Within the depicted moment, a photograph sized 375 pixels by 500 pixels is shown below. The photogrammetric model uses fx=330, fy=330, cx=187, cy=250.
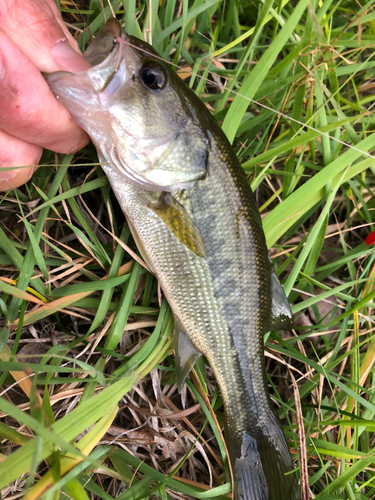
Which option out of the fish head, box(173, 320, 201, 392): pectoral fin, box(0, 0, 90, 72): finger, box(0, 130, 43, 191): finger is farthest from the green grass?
box(0, 0, 90, 72): finger

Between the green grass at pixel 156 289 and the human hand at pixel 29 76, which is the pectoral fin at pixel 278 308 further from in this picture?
the human hand at pixel 29 76

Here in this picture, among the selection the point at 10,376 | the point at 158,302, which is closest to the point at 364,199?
the point at 158,302

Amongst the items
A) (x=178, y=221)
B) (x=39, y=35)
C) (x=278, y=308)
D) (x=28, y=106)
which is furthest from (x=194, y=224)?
(x=39, y=35)

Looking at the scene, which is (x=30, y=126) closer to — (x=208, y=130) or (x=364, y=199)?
(x=208, y=130)

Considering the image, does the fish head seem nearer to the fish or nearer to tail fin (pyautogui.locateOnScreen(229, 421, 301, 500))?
the fish

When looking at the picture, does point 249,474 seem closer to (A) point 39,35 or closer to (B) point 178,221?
(B) point 178,221

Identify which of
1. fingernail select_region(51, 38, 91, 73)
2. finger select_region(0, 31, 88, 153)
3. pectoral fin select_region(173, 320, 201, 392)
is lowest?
pectoral fin select_region(173, 320, 201, 392)
